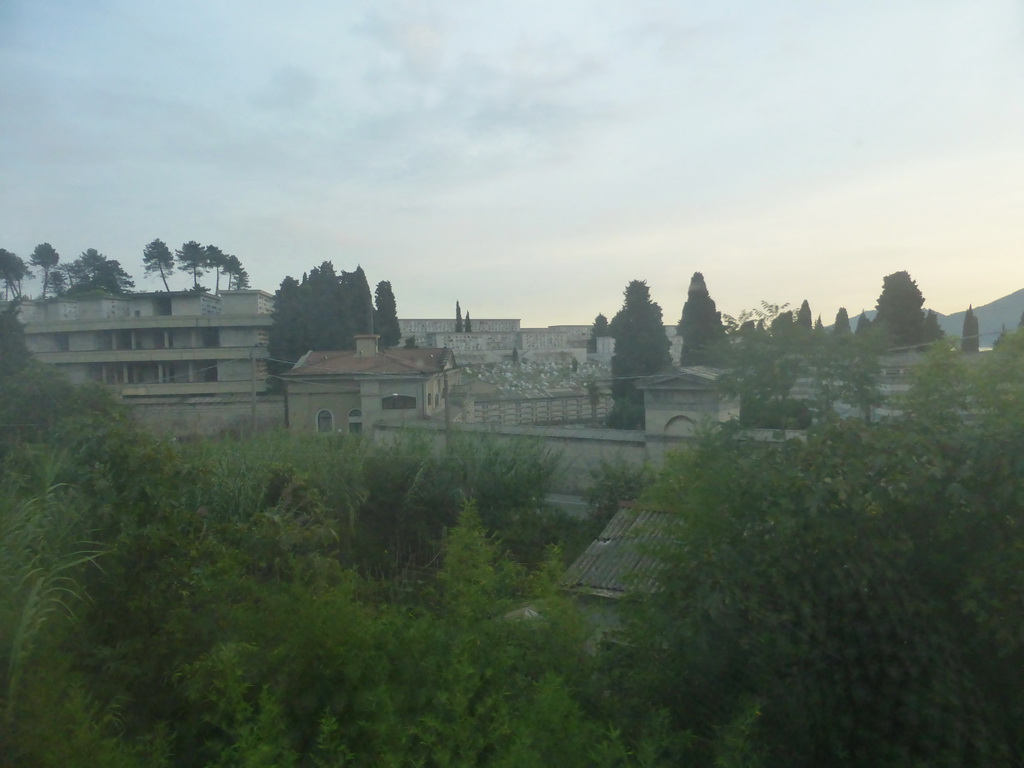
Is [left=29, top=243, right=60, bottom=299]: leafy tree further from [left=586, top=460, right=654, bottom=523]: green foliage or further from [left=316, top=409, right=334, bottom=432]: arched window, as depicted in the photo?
[left=586, top=460, right=654, bottom=523]: green foliage

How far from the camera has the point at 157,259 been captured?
3641 cm

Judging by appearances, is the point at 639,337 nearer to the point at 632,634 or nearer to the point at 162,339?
the point at 162,339

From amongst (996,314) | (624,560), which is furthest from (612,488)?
(996,314)

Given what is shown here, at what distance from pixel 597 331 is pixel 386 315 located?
991 inches

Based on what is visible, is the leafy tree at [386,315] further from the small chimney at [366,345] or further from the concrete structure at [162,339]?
the small chimney at [366,345]

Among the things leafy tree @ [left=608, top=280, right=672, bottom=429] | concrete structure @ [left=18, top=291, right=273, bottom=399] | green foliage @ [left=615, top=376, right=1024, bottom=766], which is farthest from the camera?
leafy tree @ [left=608, top=280, right=672, bottom=429]

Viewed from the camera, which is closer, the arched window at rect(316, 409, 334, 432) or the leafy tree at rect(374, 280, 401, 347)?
the arched window at rect(316, 409, 334, 432)

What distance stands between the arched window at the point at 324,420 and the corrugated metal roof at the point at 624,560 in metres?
12.9

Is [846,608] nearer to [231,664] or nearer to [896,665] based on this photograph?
[896,665]

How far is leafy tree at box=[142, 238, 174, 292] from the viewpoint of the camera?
3607 centimetres

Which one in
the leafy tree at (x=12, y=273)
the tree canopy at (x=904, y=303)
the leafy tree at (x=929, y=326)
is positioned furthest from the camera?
the leafy tree at (x=12, y=273)

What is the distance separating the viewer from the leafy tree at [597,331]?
48062mm

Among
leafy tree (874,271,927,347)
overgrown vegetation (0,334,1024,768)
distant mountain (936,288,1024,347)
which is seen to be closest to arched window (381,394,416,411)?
leafy tree (874,271,927,347)

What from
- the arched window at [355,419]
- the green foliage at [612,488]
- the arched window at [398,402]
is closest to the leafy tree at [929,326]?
the green foliage at [612,488]
